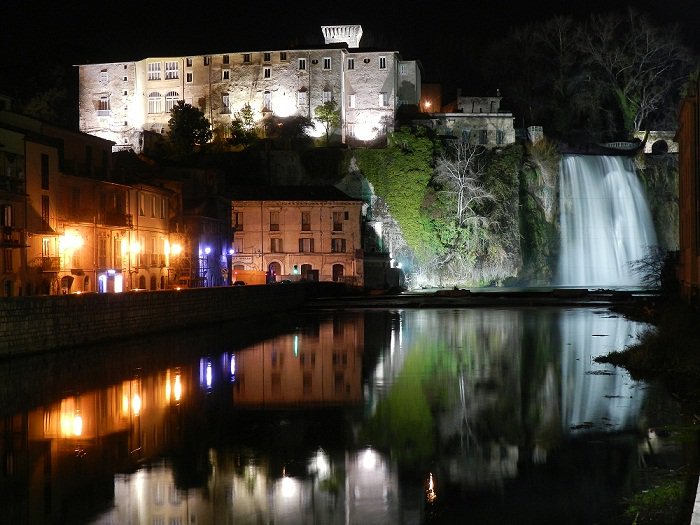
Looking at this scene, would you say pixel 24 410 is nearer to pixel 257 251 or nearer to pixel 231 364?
pixel 231 364

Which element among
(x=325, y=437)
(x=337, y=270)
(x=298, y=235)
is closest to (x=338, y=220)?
(x=298, y=235)

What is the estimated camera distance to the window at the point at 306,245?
74500 millimetres

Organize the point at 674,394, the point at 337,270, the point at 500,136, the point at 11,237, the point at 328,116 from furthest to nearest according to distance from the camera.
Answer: the point at 328,116, the point at 500,136, the point at 337,270, the point at 11,237, the point at 674,394

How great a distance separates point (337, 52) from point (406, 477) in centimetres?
8437

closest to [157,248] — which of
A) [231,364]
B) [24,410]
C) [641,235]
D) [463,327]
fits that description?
[463,327]

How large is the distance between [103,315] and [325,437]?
61.8ft

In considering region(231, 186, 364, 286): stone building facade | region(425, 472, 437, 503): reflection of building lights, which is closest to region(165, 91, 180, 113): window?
region(231, 186, 364, 286): stone building facade

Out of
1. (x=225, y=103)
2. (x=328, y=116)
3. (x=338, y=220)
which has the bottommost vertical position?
(x=338, y=220)

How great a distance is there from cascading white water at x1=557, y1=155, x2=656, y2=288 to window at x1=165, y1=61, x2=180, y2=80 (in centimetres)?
4267

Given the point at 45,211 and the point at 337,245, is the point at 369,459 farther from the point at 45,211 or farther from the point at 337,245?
the point at 337,245

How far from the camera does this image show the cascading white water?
83438 millimetres

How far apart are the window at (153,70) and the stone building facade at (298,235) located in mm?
27993

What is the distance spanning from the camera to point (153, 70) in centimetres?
9725

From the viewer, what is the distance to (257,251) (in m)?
73.8
